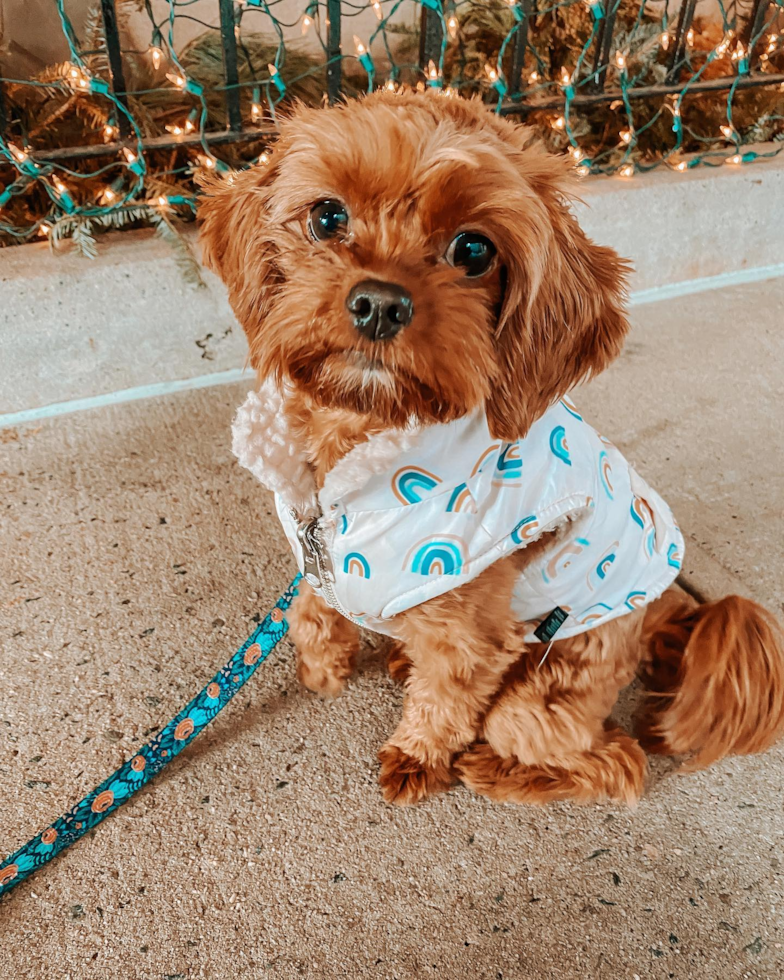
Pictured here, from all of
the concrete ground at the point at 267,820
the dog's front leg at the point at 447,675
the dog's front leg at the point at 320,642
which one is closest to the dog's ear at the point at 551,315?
the dog's front leg at the point at 447,675

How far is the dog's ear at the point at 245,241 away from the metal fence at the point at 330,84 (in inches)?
32.8

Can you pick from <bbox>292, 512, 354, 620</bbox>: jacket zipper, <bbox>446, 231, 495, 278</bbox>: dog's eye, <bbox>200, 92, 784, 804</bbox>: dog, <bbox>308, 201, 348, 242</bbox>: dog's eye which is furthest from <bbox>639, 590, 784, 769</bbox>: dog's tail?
<bbox>308, 201, 348, 242</bbox>: dog's eye

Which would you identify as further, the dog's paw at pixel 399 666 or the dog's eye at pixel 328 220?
the dog's paw at pixel 399 666

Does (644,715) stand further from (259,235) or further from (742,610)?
(259,235)

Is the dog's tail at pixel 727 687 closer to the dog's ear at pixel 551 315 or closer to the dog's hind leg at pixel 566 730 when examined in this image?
the dog's hind leg at pixel 566 730

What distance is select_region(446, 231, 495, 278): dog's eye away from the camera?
37.0 inches

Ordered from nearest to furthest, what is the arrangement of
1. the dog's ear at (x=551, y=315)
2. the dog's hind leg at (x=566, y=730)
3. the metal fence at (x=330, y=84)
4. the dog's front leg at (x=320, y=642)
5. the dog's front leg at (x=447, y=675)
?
1. the dog's ear at (x=551, y=315)
2. the dog's front leg at (x=447, y=675)
3. the dog's hind leg at (x=566, y=730)
4. the dog's front leg at (x=320, y=642)
5. the metal fence at (x=330, y=84)

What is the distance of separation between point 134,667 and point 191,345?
102cm

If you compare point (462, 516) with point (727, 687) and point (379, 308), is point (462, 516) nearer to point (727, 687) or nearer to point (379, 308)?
point (379, 308)

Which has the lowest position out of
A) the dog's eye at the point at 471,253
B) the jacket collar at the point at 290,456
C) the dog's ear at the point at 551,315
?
the jacket collar at the point at 290,456

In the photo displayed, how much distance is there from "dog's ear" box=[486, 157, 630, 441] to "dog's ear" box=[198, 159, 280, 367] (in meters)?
0.34

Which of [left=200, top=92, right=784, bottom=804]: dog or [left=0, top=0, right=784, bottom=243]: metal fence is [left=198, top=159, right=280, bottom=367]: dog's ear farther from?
[left=0, top=0, right=784, bottom=243]: metal fence

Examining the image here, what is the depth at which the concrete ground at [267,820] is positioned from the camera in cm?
116

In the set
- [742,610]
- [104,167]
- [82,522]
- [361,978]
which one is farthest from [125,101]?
[361,978]
